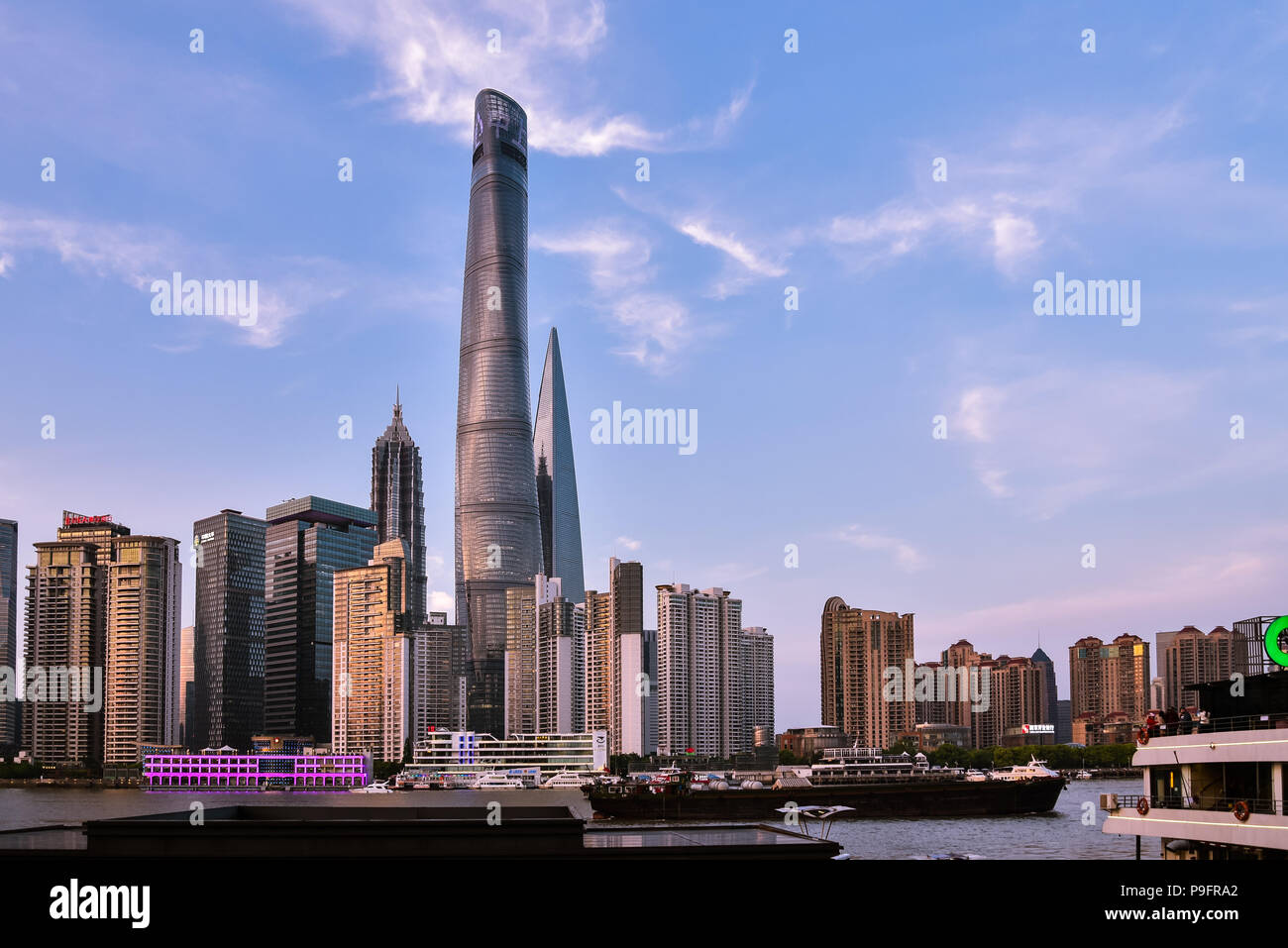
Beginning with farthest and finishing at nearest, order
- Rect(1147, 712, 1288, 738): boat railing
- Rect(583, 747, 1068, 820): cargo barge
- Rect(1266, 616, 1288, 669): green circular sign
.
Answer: Rect(583, 747, 1068, 820): cargo barge → Rect(1147, 712, 1288, 738): boat railing → Rect(1266, 616, 1288, 669): green circular sign

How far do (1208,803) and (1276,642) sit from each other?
19.1ft

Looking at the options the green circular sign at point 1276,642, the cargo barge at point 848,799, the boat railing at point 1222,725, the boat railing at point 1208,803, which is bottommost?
the cargo barge at point 848,799

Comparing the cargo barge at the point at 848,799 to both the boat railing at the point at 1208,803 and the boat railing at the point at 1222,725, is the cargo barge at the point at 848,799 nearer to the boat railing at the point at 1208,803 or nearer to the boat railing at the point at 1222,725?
the boat railing at the point at 1222,725

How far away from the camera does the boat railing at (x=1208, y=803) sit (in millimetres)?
31312

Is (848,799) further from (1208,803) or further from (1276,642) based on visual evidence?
(1276,642)

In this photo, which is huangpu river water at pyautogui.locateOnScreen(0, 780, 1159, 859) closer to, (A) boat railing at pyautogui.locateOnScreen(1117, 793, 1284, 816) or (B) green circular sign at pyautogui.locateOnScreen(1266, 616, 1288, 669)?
(A) boat railing at pyautogui.locateOnScreen(1117, 793, 1284, 816)

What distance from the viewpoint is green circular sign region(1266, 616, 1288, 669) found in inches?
1247

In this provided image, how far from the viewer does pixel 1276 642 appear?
31.9 meters

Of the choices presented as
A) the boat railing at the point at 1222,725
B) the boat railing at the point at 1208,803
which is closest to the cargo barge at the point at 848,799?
the boat railing at the point at 1222,725

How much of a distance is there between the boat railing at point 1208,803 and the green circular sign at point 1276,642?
12.0 feet

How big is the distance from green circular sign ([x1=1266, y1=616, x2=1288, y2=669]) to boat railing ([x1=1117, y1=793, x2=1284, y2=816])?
144 inches

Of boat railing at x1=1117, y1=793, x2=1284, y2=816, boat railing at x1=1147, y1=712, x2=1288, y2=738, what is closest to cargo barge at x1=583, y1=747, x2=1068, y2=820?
boat railing at x1=1147, y1=712, x2=1288, y2=738
